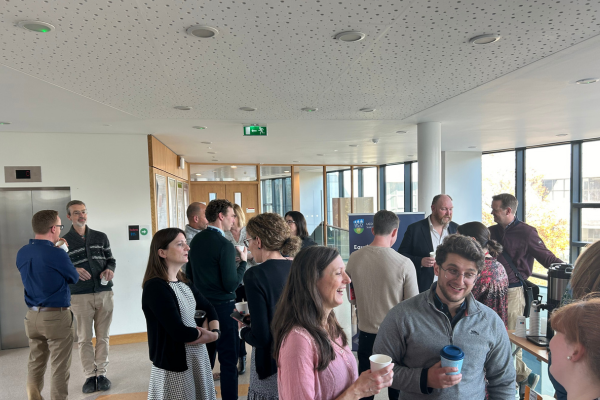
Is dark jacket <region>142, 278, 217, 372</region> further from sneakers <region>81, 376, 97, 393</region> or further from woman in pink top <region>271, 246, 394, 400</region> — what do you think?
sneakers <region>81, 376, 97, 393</region>

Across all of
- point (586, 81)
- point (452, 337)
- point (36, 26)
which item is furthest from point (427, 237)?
point (36, 26)

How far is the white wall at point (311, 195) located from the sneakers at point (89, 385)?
8290mm

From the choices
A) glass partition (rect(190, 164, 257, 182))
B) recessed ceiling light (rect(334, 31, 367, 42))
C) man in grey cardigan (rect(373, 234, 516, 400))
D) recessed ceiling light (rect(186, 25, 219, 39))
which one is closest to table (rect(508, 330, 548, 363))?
man in grey cardigan (rect(373, 234, 516, 400))

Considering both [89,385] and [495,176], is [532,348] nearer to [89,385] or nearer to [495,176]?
[89,385]

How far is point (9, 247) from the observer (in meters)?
4.91

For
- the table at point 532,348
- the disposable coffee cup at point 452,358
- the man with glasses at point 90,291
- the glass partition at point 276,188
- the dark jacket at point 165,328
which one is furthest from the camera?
the glass partition at point 276,188

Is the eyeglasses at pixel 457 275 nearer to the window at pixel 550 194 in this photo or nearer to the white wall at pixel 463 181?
the window at pixel 550 194

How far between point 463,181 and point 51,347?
321 inches

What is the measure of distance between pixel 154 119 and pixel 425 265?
3329mm

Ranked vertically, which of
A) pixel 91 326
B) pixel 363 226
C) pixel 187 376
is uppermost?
pixel 363 226

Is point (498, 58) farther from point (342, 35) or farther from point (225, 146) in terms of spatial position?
point (225, 146)

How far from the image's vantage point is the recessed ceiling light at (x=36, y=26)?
1762 millimetres


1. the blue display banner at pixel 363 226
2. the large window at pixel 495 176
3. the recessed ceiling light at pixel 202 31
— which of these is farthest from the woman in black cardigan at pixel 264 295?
the large window at pixel 495 176

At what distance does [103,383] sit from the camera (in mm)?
3701
